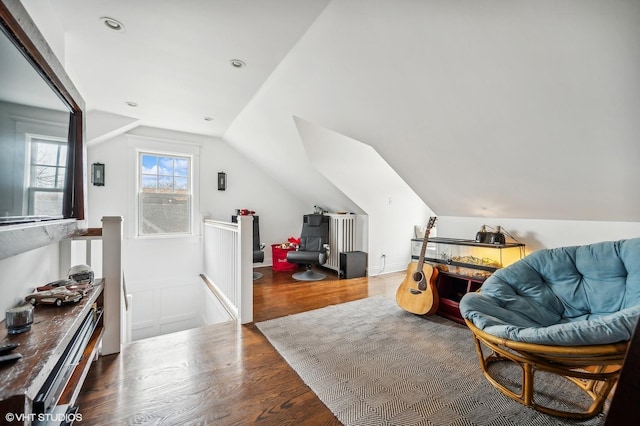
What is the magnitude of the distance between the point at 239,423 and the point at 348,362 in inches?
33.6

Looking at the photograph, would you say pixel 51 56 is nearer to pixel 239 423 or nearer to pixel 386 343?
pixel 239 423

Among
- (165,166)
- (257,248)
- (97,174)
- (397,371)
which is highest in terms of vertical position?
(165,166)

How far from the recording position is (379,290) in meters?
3.80

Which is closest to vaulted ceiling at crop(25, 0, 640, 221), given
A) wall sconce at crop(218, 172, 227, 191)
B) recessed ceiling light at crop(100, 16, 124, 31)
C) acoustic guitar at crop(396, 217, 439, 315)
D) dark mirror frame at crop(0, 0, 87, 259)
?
recessed ceiling light at crop(100, 16, 124, 31)

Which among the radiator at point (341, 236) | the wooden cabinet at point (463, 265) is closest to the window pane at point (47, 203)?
the wooden cabinet at point (463, 265)

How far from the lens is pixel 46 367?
88cm

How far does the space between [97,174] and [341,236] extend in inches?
148

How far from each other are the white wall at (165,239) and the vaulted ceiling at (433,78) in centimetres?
111

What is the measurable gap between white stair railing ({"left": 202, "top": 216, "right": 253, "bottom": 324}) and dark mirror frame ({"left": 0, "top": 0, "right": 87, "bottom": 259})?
120cm

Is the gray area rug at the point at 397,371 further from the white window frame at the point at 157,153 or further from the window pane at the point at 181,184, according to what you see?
the window pane at the point at 181,184

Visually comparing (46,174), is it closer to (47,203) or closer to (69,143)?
(47,203)

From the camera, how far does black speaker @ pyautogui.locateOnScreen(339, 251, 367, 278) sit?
4.41 meters

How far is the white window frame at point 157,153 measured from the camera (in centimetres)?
417

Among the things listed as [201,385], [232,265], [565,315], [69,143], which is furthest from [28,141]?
[565,315]
